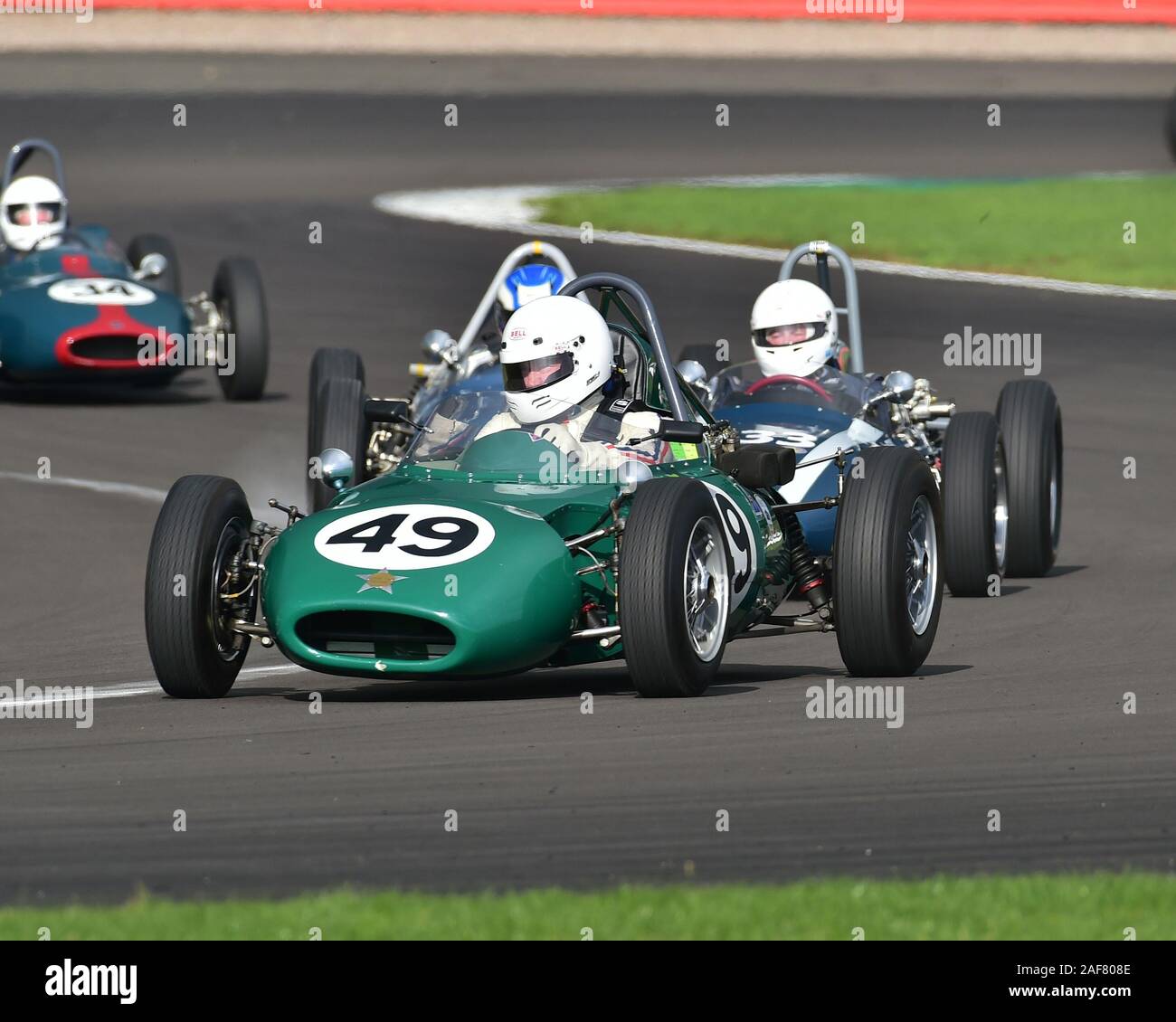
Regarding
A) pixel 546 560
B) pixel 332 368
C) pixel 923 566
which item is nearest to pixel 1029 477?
pixel 923 566

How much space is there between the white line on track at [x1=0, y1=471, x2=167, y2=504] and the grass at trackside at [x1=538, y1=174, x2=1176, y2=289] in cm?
1198

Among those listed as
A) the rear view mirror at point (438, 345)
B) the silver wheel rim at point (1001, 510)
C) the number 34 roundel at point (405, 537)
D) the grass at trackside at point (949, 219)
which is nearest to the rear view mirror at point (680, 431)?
the number 34 roundel at point (405, 537)

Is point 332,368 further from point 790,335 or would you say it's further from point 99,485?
point 790,335

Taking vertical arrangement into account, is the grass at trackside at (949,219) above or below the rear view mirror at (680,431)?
above

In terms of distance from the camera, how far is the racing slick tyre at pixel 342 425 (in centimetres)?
1391

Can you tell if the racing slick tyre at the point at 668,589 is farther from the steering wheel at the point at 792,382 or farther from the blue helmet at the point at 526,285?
the blue helmet at the point at 526,285

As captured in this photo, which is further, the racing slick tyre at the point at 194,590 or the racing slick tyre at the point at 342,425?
the racing slick tyre at the point at 342,425

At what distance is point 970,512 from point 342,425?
10.6 feet

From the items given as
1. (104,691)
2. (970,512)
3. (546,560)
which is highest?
(970,512)

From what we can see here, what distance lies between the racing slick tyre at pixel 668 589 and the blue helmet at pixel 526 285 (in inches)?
216

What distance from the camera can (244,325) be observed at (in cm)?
1995

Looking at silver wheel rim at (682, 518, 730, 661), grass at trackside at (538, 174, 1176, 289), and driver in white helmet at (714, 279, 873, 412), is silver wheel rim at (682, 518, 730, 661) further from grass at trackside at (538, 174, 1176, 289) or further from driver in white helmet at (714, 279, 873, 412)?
grass at trackside at (538, 174, 1176, 289)
